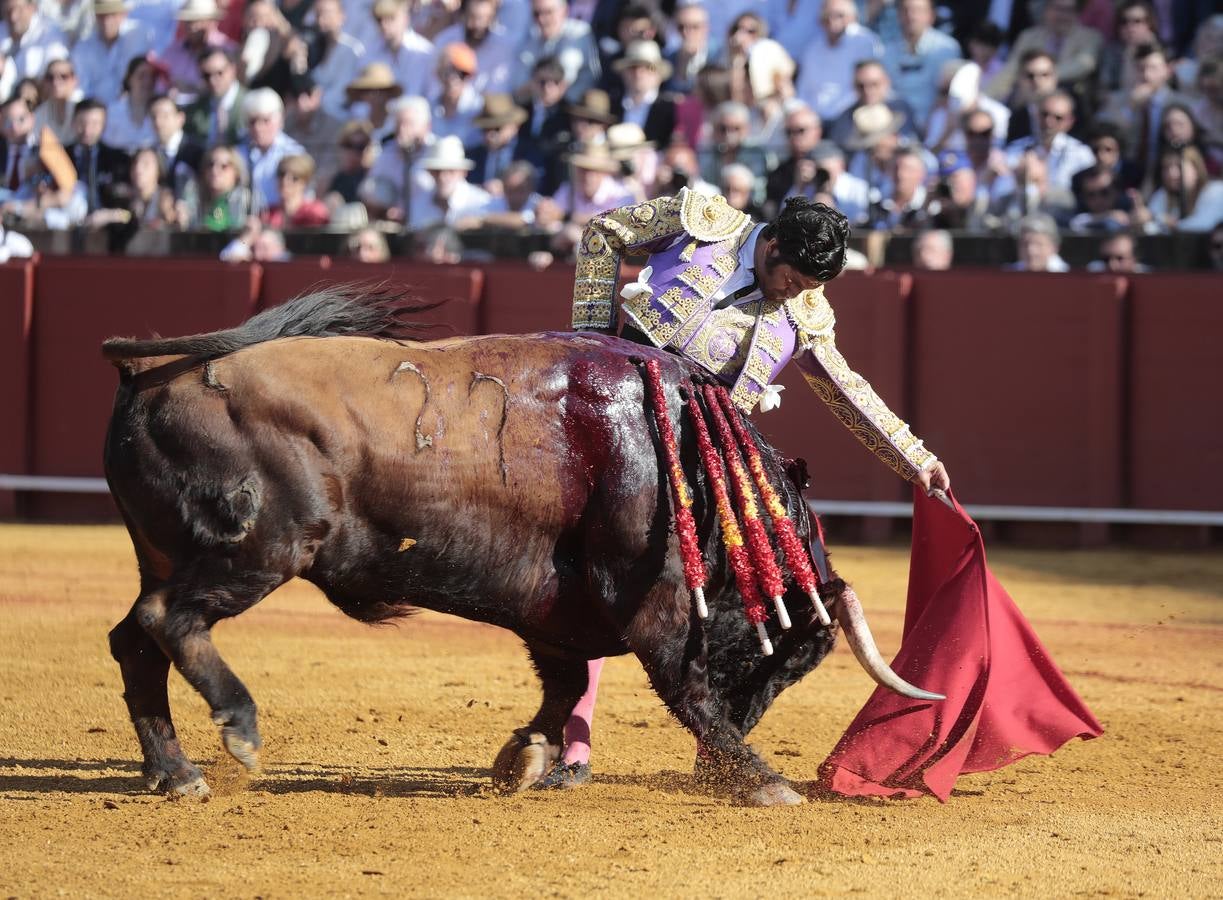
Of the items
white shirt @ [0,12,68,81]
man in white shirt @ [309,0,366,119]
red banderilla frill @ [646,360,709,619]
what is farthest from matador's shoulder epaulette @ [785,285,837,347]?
white shirt @ [0,12,68,81]

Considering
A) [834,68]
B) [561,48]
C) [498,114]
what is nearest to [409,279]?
[498,114]

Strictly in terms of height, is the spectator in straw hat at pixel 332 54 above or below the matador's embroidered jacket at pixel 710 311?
above

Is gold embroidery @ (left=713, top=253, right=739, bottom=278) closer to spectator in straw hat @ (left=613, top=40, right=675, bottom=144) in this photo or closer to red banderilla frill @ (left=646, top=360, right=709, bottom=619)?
red banderilla frill @ (left=646, top=360, right=709, bottom=619)

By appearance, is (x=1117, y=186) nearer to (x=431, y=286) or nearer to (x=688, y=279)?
(x=431, y=286)

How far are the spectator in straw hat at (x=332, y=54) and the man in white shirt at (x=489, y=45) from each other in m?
0.60

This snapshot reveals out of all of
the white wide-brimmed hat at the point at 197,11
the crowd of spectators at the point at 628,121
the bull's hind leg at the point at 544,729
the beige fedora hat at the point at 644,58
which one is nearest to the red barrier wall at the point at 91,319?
the crowd of spectators at the point at 628,121

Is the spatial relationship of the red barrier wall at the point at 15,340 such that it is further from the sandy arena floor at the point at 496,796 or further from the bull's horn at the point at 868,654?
the bull's horn at the point at 868,654

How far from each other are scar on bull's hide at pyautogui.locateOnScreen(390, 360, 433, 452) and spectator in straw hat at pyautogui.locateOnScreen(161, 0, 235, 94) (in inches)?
302

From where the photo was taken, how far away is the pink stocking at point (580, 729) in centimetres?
421

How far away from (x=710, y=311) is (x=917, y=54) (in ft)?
19.9

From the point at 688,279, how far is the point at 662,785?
118 centimetres

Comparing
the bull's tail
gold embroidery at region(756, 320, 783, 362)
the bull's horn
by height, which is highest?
the bull's tail

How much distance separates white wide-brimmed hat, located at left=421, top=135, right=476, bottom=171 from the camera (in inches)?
373

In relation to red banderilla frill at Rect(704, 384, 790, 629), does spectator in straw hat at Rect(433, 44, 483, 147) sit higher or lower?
higher
